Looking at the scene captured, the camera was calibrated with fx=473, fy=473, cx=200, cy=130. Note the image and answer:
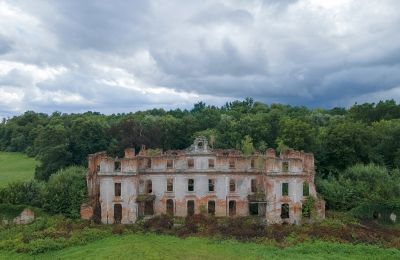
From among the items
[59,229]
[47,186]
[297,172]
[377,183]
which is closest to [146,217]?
[59,229]

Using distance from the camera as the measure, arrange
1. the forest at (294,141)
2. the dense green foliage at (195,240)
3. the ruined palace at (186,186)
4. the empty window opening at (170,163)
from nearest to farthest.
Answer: the dense green foliage at (195,240), the ruined palace at (186,186), the empty window opening at (170,163), the forest at (294,141)

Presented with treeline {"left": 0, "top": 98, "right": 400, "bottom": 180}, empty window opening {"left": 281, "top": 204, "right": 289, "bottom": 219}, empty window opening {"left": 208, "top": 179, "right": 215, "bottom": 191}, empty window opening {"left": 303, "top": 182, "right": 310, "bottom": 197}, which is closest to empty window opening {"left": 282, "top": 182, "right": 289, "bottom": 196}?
empty window opening {"left": 281, "top": 204, "right": 289, "bottom": 219}

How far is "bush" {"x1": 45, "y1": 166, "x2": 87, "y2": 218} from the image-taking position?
44031 mm

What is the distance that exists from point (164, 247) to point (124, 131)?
136 ft

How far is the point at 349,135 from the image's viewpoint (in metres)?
56.0

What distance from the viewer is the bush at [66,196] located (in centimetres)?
4403

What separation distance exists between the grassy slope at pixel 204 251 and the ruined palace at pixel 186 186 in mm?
6645

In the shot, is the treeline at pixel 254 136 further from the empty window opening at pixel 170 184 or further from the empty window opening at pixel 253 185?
the empty window opening at pixel 170 184

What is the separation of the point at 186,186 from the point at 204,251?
428 inches

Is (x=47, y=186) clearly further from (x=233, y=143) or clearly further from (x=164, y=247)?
(x=233, y=143)

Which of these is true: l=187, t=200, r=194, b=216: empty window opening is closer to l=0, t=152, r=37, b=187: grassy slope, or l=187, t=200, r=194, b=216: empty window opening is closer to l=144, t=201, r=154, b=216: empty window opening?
l=144, t=201, r=154, b=216: empty window opening

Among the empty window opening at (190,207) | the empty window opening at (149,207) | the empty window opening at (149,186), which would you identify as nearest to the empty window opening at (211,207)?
the empty window opening at (190,207)

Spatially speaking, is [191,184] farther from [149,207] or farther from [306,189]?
[306,189]

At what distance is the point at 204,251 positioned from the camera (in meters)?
33.3
